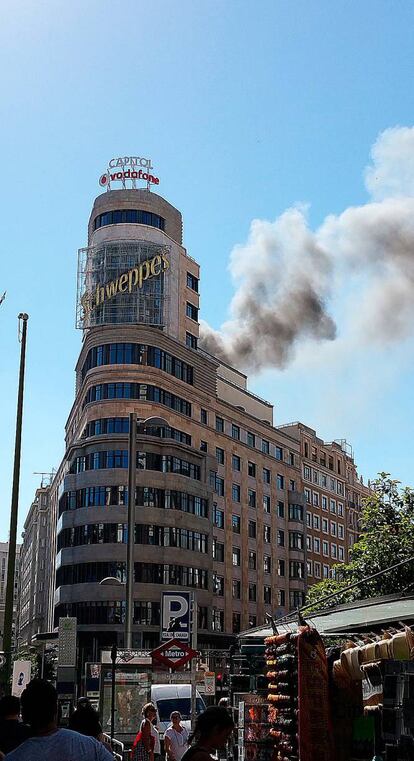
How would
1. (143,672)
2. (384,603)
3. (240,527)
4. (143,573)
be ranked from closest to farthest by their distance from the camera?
1. (384,603)
2. (143,672)
3. (143,573)
4. (240,527)

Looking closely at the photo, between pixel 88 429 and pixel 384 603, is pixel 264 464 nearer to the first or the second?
pixel 88 429

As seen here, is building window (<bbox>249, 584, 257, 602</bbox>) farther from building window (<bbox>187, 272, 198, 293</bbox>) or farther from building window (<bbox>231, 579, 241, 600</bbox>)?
building window (<bbox>187, 272, 198, 293</bbox>)

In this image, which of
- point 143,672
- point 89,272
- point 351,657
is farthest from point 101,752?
point 89,272

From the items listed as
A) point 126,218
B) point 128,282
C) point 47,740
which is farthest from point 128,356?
point 47,740

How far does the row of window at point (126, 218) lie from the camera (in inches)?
2547

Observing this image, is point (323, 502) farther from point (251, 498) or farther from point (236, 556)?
point (236, 556)

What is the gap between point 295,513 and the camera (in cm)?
8225

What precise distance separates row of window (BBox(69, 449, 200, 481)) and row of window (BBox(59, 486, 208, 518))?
4.34 feet

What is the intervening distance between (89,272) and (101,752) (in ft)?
200

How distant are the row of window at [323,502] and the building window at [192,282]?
24.2 metres

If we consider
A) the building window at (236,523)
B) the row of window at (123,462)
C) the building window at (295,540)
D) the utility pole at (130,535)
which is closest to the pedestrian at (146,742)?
the utility pole at (130,535)

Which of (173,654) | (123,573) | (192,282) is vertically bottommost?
(173,654)

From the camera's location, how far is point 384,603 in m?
14.5

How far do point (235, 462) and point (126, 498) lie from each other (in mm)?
16936
